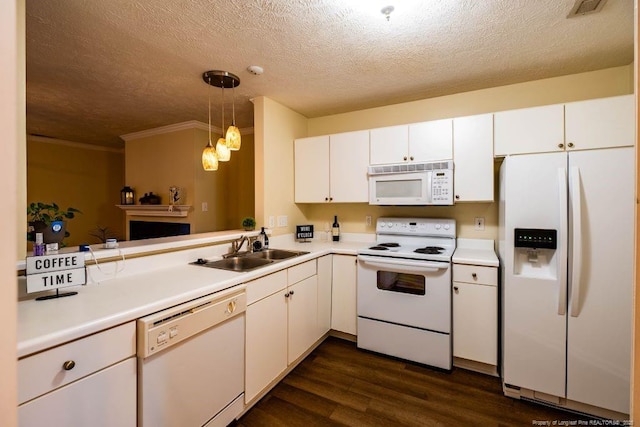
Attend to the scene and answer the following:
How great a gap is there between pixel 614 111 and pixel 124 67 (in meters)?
3.40

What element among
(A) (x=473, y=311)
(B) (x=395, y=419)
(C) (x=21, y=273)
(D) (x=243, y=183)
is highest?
(D) (x=243, y=183)

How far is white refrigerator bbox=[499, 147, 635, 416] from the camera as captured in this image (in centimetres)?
166

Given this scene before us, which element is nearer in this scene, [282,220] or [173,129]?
[282,220]

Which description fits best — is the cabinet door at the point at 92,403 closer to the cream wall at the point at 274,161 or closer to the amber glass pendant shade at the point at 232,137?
the amber glass pendant shade at the point at 232,137

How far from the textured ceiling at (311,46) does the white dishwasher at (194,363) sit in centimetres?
157

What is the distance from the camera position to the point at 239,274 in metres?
1.71

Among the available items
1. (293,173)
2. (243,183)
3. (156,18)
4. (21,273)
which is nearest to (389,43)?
(156,18)

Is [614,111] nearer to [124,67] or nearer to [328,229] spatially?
[328,229]

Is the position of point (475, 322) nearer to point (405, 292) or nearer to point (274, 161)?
point (405, 292)

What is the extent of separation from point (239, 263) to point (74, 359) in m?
1.32

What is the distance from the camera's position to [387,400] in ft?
6.25

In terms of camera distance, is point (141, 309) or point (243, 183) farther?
point (243, 183)

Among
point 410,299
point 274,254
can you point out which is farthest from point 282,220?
point 410,299

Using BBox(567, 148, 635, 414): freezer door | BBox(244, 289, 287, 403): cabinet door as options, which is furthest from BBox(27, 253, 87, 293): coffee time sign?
BBox(567, 148, 635, 414): freezer door
